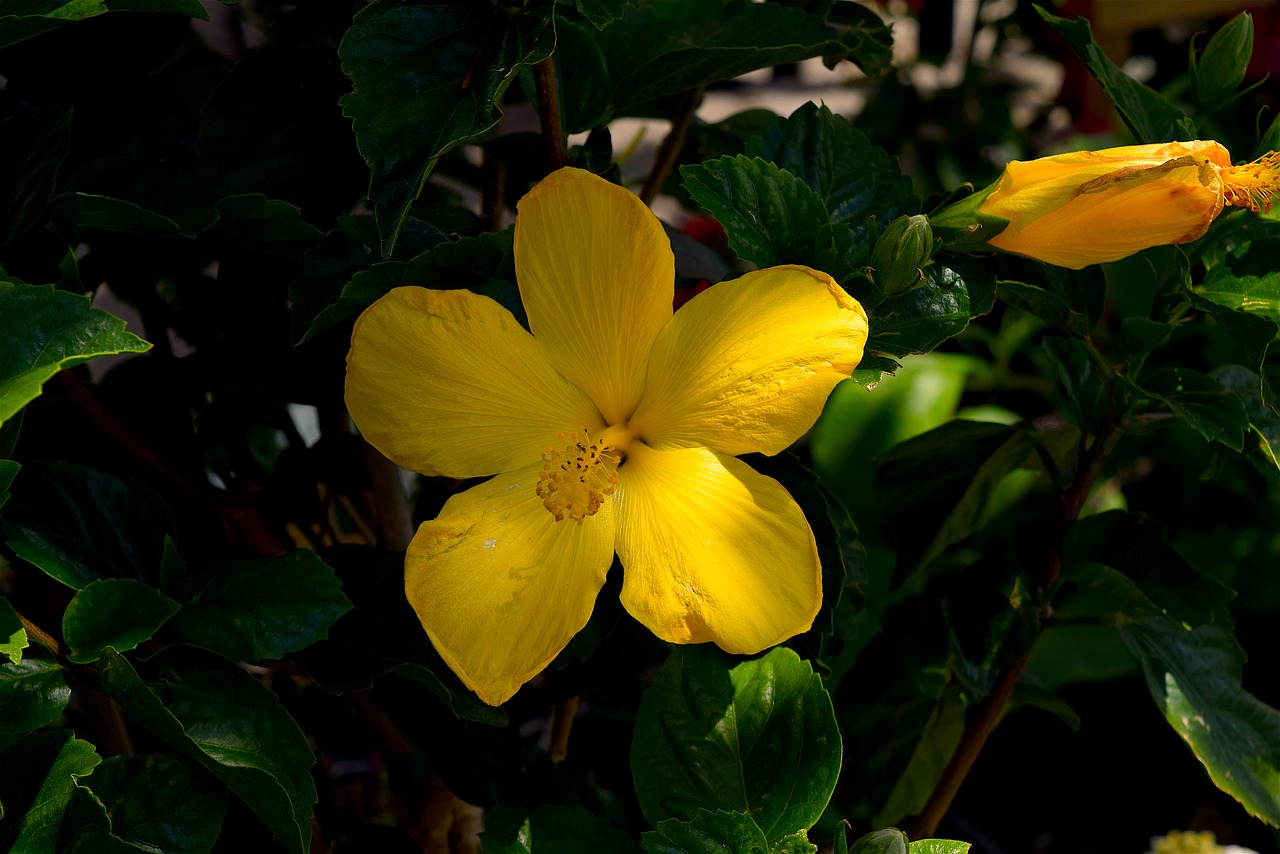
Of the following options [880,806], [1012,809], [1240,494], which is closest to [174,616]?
[880,806]

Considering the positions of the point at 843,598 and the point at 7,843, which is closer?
the point at 7,843

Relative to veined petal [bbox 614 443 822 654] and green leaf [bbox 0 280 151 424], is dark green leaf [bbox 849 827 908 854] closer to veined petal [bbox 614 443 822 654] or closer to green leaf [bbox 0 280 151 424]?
veined petal [bbox 614 443 822 654]

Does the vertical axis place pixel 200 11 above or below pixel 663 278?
above

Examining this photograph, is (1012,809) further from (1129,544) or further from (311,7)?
(311,7)

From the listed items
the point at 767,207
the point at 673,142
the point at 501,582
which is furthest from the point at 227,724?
the point at 673,142

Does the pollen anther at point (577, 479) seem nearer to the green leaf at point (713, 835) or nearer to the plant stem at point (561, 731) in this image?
the green leaf at point (713, 835)

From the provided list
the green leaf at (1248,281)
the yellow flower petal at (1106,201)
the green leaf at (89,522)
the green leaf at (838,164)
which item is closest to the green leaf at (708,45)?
the green leaf at (838,164)
